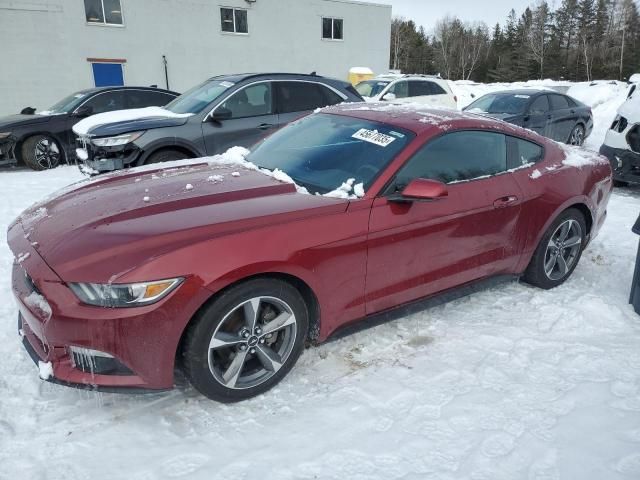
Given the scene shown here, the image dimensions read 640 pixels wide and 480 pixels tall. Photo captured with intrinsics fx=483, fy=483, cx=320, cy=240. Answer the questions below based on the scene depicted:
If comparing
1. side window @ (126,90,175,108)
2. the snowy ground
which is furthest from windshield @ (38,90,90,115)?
the snowy ground

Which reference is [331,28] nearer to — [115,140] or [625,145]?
[625,145]

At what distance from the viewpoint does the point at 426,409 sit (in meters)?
2.74

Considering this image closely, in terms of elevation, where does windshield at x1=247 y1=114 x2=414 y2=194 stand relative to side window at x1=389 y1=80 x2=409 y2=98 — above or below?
below

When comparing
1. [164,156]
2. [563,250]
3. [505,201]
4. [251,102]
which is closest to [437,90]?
[251,102]

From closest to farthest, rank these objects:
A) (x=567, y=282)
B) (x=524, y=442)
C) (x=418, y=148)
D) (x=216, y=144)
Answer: (x=524, y=442)
(x=418, y=148)
(x=567, y=282)
(x=216, y=144)

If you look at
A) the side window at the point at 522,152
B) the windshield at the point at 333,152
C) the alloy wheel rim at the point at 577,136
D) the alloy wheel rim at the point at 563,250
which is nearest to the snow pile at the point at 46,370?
the windshield at the point at 333,152

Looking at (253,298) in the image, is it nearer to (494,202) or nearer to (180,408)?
(180,408)

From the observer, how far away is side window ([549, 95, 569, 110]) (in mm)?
10430

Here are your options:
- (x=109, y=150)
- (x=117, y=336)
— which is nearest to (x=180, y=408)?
(x=117, y=336)

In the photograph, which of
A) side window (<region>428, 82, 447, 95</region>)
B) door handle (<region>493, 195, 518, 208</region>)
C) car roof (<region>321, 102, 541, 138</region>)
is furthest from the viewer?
side window (<region>428, 82, 447, 95</region>)

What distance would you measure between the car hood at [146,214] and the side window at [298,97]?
156 inches

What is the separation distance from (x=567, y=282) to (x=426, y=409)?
2425 mm

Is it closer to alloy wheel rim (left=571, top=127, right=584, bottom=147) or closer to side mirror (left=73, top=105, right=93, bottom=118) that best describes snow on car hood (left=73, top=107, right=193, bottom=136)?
side mirror (left=73, top=105, right=93, bottom=118)

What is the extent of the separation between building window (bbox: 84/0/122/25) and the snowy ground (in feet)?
53.8
